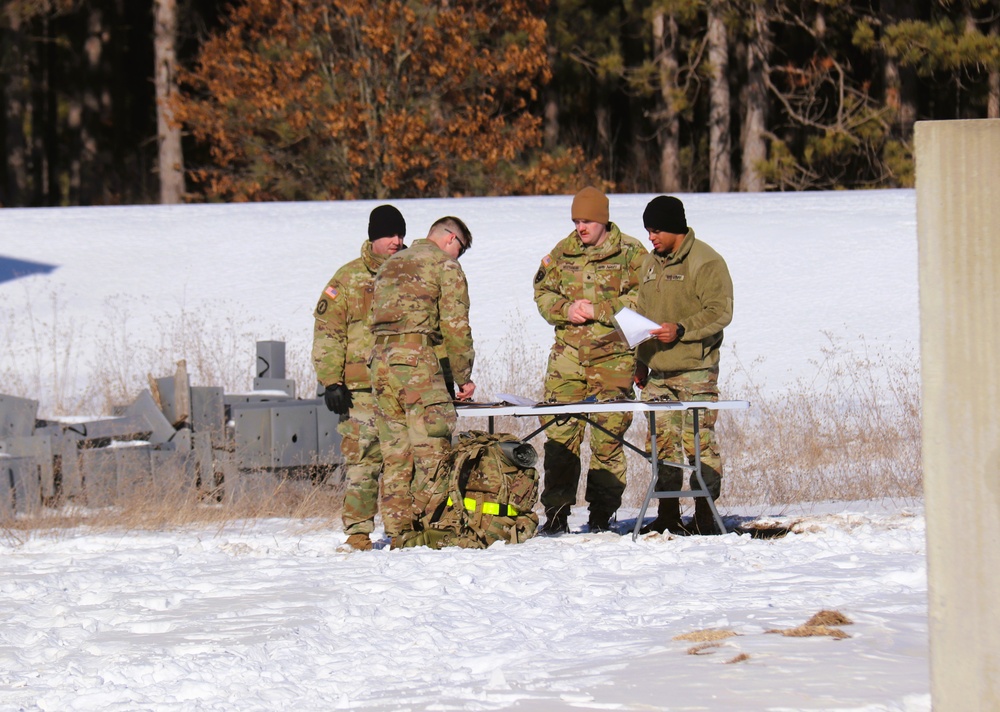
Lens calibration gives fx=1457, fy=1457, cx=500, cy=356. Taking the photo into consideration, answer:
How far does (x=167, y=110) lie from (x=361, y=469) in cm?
1852

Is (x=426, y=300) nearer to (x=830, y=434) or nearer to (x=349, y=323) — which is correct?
(x=349, y=323)

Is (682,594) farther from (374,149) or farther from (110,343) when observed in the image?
(374,149)

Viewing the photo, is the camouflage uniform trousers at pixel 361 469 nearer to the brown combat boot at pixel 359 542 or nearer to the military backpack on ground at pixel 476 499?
the brown combat boot at pixel 359 542

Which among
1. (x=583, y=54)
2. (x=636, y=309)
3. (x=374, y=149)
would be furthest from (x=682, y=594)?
(x=583, y=54)

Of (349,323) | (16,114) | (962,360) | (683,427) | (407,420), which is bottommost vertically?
(683,427)

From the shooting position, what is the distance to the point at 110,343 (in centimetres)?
1406

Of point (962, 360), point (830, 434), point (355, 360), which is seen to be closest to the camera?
point (962, 360)

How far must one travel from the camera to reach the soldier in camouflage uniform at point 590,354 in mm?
8086

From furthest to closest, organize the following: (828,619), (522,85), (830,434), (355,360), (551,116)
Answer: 1. (551,116)
2. (522,85)
3. (830,434)
4. (355,360)
5. (828,619)

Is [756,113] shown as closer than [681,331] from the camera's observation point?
No

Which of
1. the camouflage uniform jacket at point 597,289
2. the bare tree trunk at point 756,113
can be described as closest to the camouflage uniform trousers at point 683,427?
the camouflage uniform jacket at point 597,289

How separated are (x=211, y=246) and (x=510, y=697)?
44.9 feet

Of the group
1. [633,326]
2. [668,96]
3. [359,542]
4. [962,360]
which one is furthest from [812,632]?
[668,96]

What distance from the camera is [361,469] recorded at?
7719 mm
